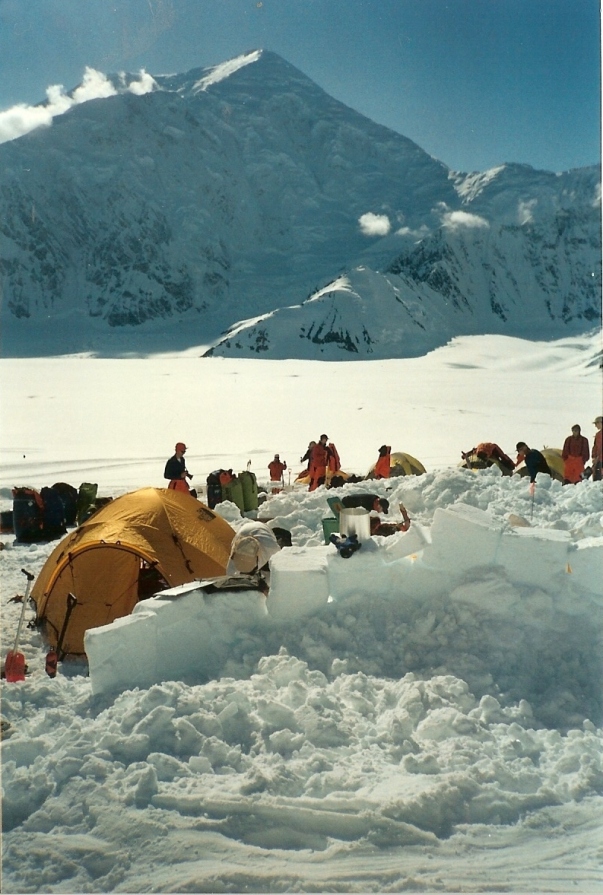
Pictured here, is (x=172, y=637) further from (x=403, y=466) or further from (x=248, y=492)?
(x=403, y=466)

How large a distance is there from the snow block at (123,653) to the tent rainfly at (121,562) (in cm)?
174

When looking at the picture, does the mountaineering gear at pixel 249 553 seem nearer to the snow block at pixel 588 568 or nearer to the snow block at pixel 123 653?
the snow block at pixel 123 653

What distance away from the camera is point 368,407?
3406 centimetres

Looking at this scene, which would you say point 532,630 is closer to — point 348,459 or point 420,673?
point 420,673

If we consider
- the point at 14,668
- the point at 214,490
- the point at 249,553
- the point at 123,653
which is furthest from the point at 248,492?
the point at 123,653

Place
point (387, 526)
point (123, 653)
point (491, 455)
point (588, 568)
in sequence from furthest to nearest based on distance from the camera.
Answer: point (491, 455)
point (387, 526)
point (588, 568)
point (123, 653)

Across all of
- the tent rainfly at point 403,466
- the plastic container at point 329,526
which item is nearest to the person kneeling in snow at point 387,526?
the plastic container at point 329,526

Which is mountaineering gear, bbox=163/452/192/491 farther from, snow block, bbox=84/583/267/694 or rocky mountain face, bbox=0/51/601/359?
rocky mountain face, bbox=0/51/601/359

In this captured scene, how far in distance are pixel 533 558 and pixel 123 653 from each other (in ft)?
9.15

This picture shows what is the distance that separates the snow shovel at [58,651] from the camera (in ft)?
18.4

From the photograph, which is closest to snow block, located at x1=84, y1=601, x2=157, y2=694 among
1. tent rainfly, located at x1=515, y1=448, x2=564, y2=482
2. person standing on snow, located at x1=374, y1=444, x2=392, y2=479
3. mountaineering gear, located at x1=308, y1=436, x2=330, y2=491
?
mountaineering gear, located at x1=308, y1=436, x2=330, y2=491

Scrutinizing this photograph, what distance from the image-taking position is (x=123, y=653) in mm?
4637

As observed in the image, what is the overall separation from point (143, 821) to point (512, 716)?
2.11m

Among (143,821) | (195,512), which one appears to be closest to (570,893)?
(143,821)
